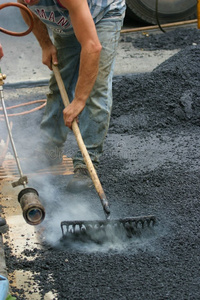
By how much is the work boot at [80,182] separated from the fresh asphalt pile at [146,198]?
0.08 metres

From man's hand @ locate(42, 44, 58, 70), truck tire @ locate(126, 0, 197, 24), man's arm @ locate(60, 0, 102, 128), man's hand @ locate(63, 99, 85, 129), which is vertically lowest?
truck tire @ locate(126, 0, 197, 24)

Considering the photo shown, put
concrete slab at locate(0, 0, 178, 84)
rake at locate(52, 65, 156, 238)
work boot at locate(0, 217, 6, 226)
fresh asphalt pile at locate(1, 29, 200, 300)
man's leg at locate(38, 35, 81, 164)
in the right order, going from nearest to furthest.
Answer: fresh asphalt pile at locate(1, 29, 200, 300)
rake at locate(52, 65, 156, 238)
work boot at locate(0, 217, 6, 226)
man's leg at locate(38, 35, 81, 164)
concrete slab at locate(0, 0, 178, 84)

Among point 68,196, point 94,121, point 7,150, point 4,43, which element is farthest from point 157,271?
point 4,43

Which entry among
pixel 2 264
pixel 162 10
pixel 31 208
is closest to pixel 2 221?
pixel 2 264

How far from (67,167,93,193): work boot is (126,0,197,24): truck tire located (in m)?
4.96

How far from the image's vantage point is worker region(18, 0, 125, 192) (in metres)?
3.38

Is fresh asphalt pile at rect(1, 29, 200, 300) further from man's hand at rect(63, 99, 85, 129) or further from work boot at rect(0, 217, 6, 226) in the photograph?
man's hand at rect(63, 99, 85, 129)

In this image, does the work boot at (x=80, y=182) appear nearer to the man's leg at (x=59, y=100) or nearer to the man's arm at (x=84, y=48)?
the man's leg at (x=59, y=100)

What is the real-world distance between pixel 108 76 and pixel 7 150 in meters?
1.44

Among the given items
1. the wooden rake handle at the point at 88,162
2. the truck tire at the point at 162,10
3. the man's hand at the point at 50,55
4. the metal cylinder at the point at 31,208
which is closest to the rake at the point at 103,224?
the wooden rake handle at the point at 88,162

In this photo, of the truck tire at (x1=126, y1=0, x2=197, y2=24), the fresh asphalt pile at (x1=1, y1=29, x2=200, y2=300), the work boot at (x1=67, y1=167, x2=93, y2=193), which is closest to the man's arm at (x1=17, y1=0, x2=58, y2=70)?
the work boot at (x1=67, y1=167, x2=93, y2=193)

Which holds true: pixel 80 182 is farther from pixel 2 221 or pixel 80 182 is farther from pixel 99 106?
pixel 2 221

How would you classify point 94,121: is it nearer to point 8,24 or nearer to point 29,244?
point 29,244

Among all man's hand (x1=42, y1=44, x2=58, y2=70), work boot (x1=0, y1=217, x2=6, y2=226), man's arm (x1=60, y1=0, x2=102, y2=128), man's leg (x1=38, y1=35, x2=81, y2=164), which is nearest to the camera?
man's arm (x1=60, y1=0, x2=102, y2=128)
